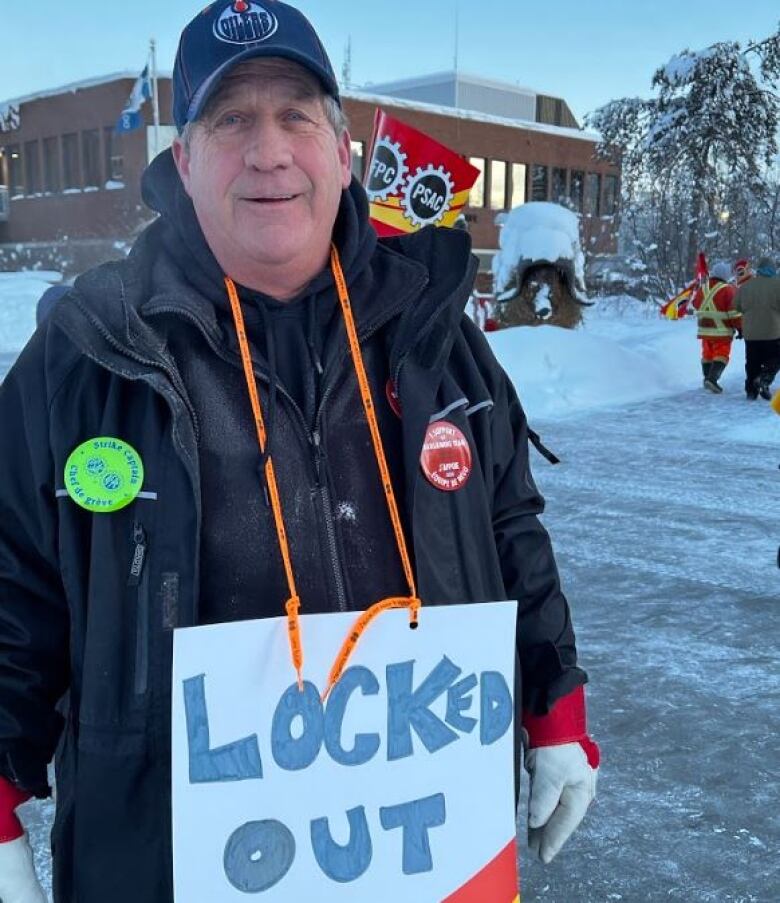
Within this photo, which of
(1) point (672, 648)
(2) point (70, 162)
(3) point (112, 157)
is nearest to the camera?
(1) point (672, 648)

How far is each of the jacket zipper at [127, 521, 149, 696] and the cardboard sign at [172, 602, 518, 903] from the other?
0.27 ft

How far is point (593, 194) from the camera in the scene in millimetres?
41156

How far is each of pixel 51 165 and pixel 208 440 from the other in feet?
115

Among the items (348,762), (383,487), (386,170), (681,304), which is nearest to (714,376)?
(386,170)

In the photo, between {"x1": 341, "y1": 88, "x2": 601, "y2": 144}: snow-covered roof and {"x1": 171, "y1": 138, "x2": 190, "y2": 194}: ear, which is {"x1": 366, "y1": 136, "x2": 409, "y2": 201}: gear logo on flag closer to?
{"x1": 171, "y1": 138, "x2": 190, "y2": 194}: ear

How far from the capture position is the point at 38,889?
158 centimetres

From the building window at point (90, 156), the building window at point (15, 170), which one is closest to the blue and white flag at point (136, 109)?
the building window at point (90, 156)

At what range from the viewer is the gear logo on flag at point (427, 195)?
7.55 m

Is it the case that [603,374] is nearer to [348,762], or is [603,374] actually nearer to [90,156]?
[348,762]

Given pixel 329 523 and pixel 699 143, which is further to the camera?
pixel 699 143

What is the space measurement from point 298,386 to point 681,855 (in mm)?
1931

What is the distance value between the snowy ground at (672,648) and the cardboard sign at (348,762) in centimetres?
117

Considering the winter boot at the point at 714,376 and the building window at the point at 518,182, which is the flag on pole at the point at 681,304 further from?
the building window at the point at 518,182

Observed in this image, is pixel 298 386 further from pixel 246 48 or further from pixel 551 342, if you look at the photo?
pixel 551 342
